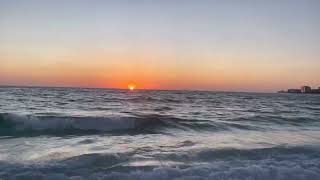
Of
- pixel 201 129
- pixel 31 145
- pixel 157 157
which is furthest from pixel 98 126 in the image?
pixel 157 157

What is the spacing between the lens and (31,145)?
11438mm

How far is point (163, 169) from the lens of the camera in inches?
320

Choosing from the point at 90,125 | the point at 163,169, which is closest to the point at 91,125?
the point at 90,125

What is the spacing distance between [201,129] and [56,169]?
986 centimetres

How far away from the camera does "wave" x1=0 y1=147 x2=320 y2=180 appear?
7.66 metres

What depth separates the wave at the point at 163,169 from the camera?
766 cm

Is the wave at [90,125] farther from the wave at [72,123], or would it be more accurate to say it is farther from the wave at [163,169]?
the wave at [163,169]

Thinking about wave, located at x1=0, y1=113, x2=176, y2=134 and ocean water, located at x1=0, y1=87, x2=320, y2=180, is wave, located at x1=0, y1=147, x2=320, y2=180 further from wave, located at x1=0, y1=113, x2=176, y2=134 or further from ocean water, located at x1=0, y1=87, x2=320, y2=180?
wave, located at x1=0, y1=113, x2=176, y2=134

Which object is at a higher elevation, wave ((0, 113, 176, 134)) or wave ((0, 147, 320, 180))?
wave ((0, 113, 176, 134))

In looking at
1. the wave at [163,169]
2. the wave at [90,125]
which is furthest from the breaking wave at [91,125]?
the wave at [163,169]

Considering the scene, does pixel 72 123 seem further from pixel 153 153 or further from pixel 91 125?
pixel 153 153

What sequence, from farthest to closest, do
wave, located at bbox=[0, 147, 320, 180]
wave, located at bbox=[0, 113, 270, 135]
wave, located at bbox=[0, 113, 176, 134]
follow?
wave, located at bbox=[0, 113, 176, 134]
wave, located at bbox=[0, 113, 270, 135]
wave, located at bbox=[0, 147, 320, 180]

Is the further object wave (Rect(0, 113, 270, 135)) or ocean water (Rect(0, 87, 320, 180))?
wave (Rect(0, 113, 270, 135))

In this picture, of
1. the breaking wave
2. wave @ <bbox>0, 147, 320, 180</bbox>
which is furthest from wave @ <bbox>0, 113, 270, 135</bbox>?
wave @ <bbox>0, 147, 320, 180</bbox>
